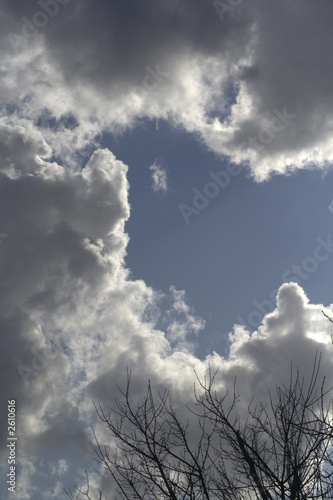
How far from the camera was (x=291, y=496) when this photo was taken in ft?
22.1

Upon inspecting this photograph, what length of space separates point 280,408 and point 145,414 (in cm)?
274

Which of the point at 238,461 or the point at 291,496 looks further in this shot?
the point at 238,461

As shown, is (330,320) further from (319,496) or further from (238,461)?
(238,461)

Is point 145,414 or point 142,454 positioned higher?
point 145,414

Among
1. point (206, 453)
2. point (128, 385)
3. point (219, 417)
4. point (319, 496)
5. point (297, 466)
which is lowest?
point (319, 496)

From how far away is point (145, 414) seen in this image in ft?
26.6

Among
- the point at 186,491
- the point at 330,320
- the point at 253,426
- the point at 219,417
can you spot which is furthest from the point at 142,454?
the point at 330,320

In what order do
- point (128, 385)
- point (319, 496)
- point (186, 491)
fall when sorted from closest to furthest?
1. point (319, 496)
2. point (186, 491)
3. point (128, 385)

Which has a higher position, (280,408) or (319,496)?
(280,408)

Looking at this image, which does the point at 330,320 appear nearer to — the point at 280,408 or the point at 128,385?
the point at 280,408

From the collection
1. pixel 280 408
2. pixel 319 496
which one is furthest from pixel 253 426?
pixel 319 496

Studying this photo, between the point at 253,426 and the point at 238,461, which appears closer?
the point at 238,461

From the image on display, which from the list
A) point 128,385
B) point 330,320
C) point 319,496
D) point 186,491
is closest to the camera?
point 330,320

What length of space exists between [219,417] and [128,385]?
1946 millimetres
